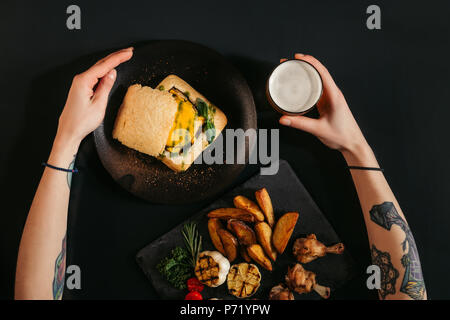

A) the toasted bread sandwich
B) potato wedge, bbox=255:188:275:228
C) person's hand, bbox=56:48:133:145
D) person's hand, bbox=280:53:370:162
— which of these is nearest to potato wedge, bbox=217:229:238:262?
potato wedge, bbox=255:188:275:228

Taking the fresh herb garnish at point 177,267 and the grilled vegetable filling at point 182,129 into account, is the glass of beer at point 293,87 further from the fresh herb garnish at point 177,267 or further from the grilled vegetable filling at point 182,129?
the fresh herb garnish at point 177,267

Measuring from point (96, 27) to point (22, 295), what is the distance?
5.17 ft

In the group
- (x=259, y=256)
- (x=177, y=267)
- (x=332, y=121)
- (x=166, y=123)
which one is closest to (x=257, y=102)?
(x=332, y=121)

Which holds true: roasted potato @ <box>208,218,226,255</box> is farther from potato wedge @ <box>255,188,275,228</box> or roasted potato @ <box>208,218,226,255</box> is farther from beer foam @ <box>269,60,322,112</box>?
beer foam @ <box>269,60,322,112</box>

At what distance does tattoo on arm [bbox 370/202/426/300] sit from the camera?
6.10 ft

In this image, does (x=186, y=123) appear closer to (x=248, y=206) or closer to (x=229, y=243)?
(x=248, y=206)

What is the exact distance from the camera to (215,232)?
1971 mm

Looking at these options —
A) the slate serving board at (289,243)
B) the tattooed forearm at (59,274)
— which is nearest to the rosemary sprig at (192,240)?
the slate serving board at (289,243)

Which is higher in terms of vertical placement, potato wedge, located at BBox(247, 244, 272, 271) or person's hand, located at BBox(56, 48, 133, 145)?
person's hand, located at BBox(56, 48, 133, 145)

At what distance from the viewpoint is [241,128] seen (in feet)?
6.44

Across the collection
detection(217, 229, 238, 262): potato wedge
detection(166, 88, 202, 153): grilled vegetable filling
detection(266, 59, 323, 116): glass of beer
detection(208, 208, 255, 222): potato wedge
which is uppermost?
detection(266, 59, 323, 116): glass of beer

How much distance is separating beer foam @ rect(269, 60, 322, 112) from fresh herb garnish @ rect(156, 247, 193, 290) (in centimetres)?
103
